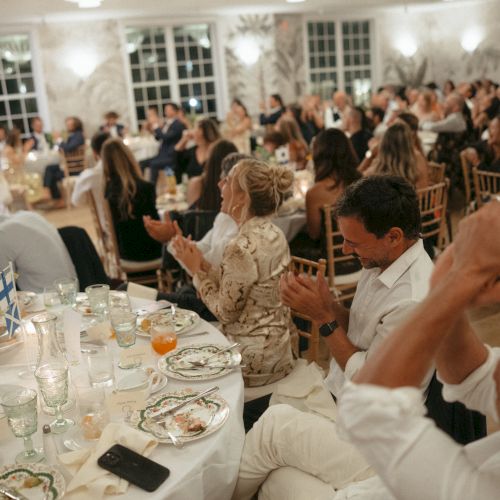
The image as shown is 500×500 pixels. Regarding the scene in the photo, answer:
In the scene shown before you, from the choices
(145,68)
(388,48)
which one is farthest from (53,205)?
(388,48)

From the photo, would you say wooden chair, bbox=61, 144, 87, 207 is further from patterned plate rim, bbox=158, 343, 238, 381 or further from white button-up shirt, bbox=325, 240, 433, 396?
white button-up shirt, bbox=325, 240, 433, 396

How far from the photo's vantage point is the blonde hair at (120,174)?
4.28 m

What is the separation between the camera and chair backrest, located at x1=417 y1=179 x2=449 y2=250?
403 centimetres

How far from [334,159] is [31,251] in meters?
1.89

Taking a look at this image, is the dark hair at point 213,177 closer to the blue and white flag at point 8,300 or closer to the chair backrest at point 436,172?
the chair backrest at point 436,172

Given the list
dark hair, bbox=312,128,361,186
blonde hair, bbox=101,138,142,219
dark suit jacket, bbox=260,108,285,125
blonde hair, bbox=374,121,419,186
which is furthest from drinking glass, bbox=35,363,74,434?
dark suit jacket, bbox=260,108,285,125

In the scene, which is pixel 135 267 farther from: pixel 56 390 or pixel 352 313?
pixel 56 390

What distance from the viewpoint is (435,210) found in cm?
404

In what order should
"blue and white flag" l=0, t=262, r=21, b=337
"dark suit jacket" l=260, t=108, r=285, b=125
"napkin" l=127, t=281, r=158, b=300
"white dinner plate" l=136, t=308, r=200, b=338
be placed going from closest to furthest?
"blue and white flag" l=0, t=262, r=21, b=337 < "white dinner plate" l=136, t=308, r=200, b=338 < "napkin" l=127, t=281, r=158, b=300 < "dark suit jacket" l=260, t=108, r=285, b=125

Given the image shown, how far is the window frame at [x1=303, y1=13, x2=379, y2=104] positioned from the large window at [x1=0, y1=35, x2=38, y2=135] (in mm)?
5418

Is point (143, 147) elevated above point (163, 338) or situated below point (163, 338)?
above

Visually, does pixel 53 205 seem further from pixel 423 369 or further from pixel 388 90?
pixel 423 369

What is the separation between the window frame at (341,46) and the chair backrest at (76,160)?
222 inches

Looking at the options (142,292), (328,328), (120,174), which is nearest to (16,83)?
(120,174)
